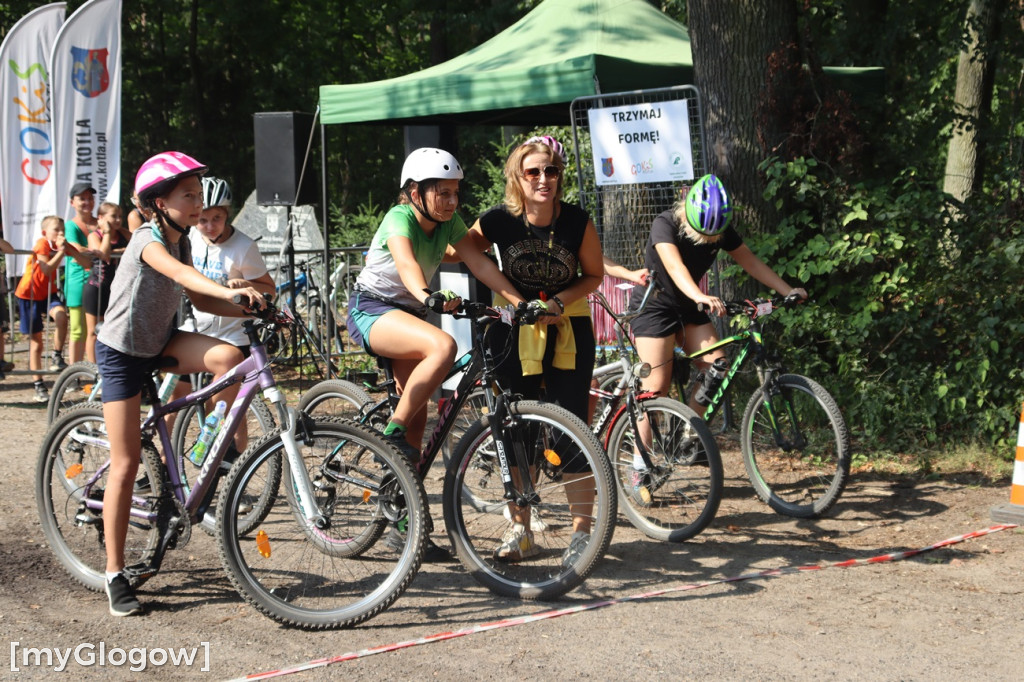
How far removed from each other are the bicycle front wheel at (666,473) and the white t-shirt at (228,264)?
7.14 feet

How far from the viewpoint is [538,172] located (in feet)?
17.0

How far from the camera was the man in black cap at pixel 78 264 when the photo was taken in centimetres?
1018

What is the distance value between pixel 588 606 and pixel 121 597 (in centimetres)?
191

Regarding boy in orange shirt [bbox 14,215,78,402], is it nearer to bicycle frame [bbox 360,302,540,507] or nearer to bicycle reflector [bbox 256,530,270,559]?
bicycle frame [bbox 360,302,540,507]

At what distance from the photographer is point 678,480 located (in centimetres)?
598

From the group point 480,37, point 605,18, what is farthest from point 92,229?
point 480,37

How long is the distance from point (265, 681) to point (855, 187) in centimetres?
594

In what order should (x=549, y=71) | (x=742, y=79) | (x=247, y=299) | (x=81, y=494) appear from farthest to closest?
(x=549, y=71) < (x=742, y=79) < (x=81, y=494) < (x=247, y=299)

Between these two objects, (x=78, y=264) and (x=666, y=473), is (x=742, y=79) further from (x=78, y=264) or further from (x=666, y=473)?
(x=78, y=264)

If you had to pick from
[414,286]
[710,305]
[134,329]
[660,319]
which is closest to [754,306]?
[710,305]

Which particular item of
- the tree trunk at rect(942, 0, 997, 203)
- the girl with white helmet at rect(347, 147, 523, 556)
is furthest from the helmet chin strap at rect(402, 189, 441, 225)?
the tree trunk at rect(942, 0, 997, 203)

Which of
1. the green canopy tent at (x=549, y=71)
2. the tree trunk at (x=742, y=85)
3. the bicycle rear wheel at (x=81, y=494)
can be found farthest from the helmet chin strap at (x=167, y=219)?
the green canopy tent at (x=549, y=71)

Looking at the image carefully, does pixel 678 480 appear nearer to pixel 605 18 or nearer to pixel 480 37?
pixel 605 18

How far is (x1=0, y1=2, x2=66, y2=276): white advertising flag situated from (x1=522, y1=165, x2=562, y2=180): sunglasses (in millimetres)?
8368
